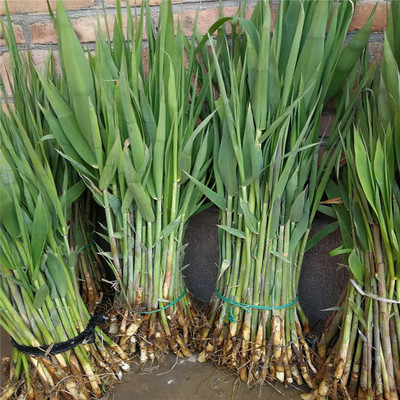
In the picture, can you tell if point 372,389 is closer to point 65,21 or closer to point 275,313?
point 275,313

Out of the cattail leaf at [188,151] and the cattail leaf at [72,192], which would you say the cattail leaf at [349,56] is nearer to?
the cattail leaf at [188,151]

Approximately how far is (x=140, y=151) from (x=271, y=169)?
24 cm

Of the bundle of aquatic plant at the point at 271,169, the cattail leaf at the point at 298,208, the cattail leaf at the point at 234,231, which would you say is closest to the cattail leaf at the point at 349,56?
the bundle of aquatic plant at the point at 271,169

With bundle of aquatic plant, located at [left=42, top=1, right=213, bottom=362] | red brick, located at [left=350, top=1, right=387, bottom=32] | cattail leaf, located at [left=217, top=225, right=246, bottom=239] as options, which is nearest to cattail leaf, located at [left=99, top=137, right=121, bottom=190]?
bundle of aquatic plant, located at [left=42, top=1, right=213, bottom=362]

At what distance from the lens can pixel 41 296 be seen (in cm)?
67

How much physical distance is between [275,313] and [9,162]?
560 mm

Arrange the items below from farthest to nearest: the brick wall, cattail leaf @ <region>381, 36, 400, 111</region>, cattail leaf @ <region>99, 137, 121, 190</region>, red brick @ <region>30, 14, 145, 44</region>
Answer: red brick @ <region>30, 14, 145, 44</region> → the brick wall → cattail leaf @ <region>99, 137, 121, 190</region> → cattail leaf @ <region>381, 36, 400, 111</region>

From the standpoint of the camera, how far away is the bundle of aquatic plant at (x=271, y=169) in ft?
2.14

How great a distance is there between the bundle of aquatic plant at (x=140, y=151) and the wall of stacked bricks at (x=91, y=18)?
133mm

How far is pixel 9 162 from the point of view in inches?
26.2

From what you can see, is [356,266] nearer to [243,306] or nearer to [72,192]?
[243,306]

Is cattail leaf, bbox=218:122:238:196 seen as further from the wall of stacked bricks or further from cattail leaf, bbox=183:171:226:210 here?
the wall of stacked bricks

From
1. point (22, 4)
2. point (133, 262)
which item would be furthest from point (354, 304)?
point (22, 4)

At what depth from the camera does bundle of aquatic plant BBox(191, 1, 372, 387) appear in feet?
2.14
